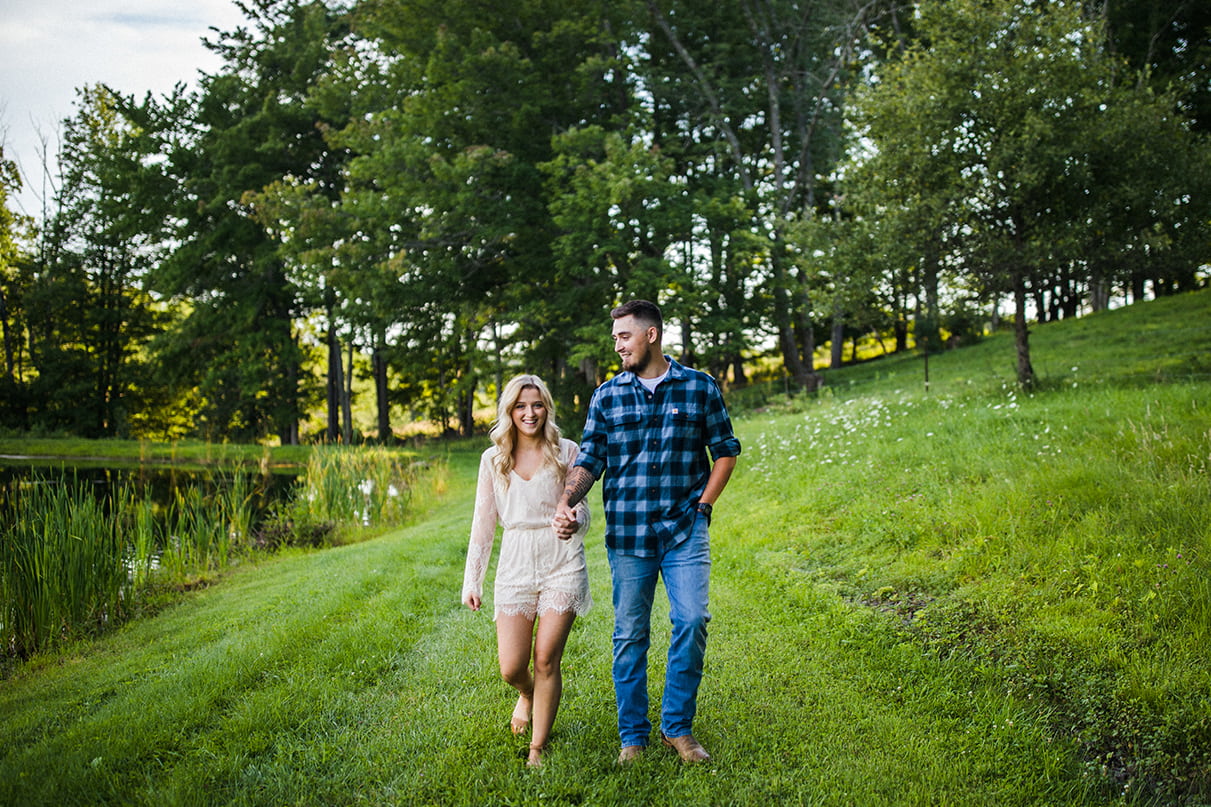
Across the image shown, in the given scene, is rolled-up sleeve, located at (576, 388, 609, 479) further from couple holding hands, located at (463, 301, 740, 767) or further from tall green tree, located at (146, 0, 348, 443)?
tall green tree, located at (146, 0, 348, 443)

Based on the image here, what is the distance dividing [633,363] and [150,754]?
314cm

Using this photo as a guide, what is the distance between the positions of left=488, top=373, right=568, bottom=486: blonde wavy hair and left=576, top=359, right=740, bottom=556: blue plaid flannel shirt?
0.51ft

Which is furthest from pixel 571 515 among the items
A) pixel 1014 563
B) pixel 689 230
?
pixel 689 230

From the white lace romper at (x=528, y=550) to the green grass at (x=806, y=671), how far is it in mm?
742

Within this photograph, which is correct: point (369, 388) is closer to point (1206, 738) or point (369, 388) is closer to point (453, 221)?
point (453, 221)

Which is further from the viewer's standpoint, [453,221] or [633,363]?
[453,221]

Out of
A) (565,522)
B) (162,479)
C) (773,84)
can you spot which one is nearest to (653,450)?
(565,522)

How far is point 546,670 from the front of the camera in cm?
346

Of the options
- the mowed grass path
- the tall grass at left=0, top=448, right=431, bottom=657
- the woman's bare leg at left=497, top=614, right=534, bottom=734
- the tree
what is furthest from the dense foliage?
the tall grass at left=0, top=448, right=431, bottom=657

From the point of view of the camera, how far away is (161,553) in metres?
8.84

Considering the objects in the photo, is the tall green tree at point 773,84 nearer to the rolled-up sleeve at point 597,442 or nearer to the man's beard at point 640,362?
the man's beard at point 640,362

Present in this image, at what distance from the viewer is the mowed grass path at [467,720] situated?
321 centimetres

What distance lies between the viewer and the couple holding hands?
11.2 ft

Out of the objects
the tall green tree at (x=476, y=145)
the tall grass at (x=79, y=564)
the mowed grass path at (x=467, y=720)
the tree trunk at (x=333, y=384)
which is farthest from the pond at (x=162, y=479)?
the tree trunk at (x=333, y=384)
